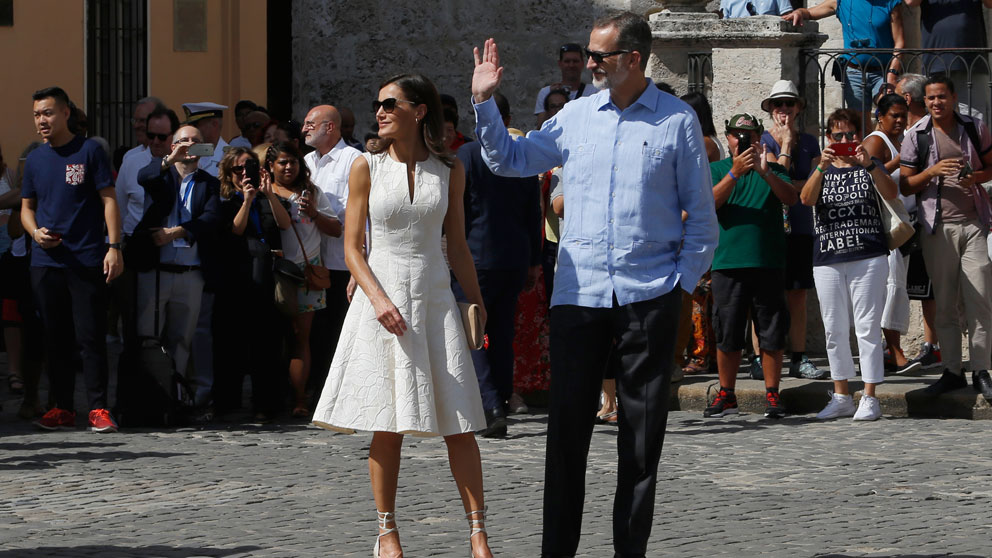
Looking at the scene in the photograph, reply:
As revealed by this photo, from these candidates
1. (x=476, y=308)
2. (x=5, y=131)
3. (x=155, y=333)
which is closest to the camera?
(x=476, y=308)

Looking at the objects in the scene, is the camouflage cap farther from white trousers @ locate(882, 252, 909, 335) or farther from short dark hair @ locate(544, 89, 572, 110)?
white trousers @ locate(882, 252, 909, 335)

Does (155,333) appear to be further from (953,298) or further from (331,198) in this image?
(953,298)

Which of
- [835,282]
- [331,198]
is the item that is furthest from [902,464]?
[331,198]

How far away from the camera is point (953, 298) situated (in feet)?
36.7

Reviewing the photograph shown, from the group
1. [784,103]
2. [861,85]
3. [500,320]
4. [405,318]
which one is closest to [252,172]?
[500,320]

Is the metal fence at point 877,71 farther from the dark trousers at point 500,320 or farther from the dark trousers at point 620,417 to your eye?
the dark trousers at point 620,417

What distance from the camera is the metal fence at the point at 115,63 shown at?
18.8 metres

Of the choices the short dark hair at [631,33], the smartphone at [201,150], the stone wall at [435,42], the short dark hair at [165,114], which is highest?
the stone wall at [435,42]

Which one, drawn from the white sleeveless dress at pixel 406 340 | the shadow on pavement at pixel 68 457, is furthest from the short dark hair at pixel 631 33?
the shadow on pavement at pixel 68 457

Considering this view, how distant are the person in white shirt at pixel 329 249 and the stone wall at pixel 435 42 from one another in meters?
5.48

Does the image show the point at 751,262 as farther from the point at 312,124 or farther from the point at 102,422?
the point at 102,422

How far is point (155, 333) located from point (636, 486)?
5.38m

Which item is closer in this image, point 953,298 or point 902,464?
point 902,464

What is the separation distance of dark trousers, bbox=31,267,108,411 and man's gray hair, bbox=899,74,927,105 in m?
5.55
